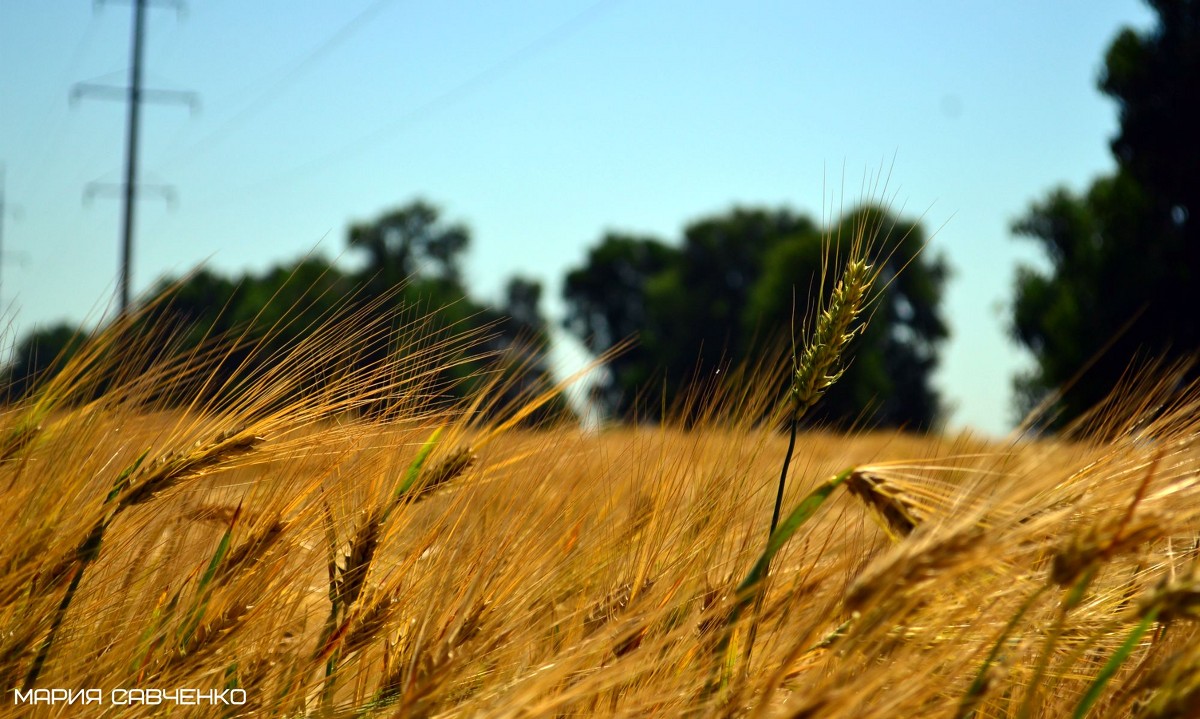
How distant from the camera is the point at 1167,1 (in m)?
19.7

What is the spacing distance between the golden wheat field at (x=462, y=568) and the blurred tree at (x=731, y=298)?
33.7m

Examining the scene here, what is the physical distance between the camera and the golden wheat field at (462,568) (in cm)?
131

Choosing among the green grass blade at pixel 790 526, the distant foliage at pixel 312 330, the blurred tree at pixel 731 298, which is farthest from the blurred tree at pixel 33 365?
the blurred tree at pixel 731 298

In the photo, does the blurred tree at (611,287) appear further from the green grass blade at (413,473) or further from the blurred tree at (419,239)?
the green grass blade at (413,473)

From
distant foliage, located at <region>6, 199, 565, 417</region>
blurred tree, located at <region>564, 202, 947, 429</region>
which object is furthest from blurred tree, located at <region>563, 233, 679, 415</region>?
distant foliage, located at <region>6, 199, 565, 417</region>

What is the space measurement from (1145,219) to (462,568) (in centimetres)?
2122

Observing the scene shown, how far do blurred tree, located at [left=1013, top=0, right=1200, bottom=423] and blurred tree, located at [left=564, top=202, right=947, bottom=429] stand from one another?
1378 centimetres

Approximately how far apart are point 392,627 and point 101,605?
48 cm

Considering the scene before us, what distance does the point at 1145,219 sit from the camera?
65.6 feet

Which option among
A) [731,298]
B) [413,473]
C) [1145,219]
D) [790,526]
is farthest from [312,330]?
[731,298]

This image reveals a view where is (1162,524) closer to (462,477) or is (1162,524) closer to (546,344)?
(462,477)

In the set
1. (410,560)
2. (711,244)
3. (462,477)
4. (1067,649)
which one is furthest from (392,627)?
(711,244)

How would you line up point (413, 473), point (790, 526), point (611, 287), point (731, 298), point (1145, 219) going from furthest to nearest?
point (611, 287)
point (731, 298)
point (1145, 219)
point (413, 473)
point (790, 526)

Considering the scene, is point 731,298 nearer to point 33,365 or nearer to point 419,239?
point 419,239
